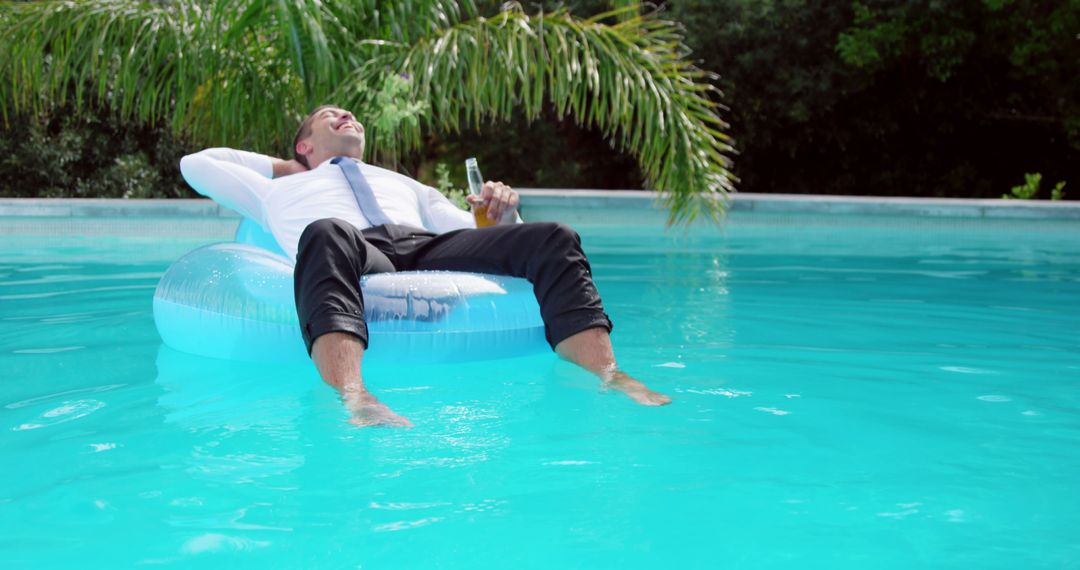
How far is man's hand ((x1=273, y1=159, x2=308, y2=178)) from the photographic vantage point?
447cm

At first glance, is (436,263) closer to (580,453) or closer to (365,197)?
(365,197)

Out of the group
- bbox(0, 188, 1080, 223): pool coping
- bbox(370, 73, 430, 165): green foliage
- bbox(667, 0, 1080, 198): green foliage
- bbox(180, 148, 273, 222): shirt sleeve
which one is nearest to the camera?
bbox(180, 148, 273, 222): shirt sleeve

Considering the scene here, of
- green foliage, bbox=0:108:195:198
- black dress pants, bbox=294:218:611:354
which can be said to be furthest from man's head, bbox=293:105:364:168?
green foliage, bbox=0:108:195:198

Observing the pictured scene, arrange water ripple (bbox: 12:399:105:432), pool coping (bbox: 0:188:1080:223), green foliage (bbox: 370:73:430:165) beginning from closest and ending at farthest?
1. water ripple (bbox: 12:399:105:432)
2. green foliage (bbox: 370:73:430:165)
3. pool coping (bbox: 0:188:1080:223)

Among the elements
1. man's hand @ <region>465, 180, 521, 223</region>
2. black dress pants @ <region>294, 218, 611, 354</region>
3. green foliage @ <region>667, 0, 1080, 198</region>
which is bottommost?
black dress pants @ <region>294, 218, 611, 354</region>

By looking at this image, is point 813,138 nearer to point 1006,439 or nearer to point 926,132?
point 926,132

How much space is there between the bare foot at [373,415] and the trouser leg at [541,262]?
2.33 ft

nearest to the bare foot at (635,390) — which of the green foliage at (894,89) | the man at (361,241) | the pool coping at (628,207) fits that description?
the man at (361,241)

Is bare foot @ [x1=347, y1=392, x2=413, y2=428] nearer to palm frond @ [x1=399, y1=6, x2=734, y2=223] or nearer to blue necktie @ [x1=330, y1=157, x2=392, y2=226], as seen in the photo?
blue necktie @ [x1=330, y1=157, x2=392, y2=226]

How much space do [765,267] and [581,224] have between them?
3.15 m

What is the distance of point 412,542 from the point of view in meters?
2.07

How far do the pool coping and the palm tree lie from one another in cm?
166

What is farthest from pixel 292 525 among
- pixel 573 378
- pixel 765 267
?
pixel 765 267

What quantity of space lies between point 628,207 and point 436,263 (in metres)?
6.28
